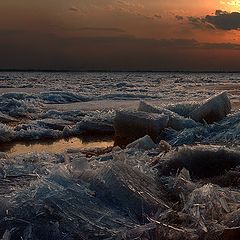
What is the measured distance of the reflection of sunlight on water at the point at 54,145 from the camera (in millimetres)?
8904

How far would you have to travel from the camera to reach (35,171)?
5.43 metres

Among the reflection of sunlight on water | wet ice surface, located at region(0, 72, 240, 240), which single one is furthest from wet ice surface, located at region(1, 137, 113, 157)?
wet ice surface, located at region(0, 72, 240, 240)

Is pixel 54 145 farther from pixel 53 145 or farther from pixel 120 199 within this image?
pixel 120 199

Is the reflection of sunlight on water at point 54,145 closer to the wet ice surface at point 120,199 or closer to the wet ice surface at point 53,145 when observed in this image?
the wet ice surface at point 53,145

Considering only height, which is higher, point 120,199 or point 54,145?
point 120,199

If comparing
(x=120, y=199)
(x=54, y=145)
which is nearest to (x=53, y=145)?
(x=54, y=145)

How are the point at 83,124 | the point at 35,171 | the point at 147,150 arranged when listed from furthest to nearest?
the point at 83,124, the point at 147,150, the point at 35,171

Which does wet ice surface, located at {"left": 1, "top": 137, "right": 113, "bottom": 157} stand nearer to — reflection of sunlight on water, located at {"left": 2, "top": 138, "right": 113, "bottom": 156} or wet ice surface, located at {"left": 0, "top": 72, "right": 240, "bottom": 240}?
reflection of sunlight on water, located at {"left": 2, "top": 138, "right": 113, "bottom": 156}

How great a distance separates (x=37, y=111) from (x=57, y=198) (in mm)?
12817

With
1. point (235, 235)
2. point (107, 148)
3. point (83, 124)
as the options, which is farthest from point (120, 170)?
point (83, 124)

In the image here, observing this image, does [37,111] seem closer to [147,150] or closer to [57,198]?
[147,150]

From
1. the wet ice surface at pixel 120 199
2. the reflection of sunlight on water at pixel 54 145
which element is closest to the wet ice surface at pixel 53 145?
the reflection of sunlight on water at pixel 54 145

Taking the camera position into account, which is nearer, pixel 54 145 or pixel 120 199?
pixel 120 199

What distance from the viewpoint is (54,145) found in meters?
9.50
